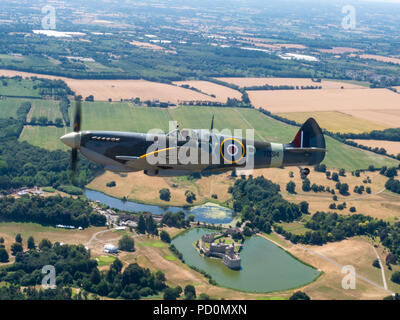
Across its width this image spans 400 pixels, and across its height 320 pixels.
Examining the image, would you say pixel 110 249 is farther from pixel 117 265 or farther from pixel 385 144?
pixel 385 144

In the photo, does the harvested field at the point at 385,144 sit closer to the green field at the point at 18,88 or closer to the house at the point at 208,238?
the house at the point at 208,238

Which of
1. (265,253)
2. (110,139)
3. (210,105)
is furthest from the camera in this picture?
(210,105)

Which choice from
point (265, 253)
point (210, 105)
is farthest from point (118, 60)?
point (265, 253)

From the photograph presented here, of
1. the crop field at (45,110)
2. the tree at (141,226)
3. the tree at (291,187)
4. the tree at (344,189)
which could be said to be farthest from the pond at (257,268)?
the crop field at (45,110)

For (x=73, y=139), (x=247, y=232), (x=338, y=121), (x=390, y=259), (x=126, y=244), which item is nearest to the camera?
(x=73, y=139)

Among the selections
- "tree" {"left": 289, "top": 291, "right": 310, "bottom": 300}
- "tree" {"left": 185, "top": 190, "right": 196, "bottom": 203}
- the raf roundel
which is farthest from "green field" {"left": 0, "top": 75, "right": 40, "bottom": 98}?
the raf roundel

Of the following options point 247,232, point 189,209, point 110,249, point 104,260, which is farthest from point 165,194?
point 104,260

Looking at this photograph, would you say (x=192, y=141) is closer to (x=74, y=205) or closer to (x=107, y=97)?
(x=74, y=205)

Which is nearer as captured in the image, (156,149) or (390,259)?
(156,149)
